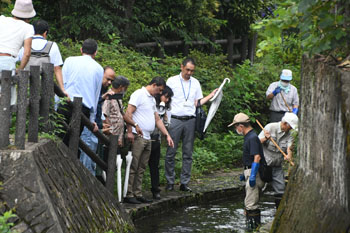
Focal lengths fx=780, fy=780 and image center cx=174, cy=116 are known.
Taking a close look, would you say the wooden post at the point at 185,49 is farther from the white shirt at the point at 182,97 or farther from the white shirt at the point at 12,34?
the white shirt at the point at 12,34

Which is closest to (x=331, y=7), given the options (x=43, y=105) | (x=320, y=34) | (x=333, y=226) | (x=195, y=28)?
(x=320, y=34)

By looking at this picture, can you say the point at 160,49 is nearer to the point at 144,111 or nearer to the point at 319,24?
the point at 144,111

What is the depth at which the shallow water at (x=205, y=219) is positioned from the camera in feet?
33.2

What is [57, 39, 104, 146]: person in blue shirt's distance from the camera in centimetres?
934

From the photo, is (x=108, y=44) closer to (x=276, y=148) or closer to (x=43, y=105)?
(x=276, y=148)

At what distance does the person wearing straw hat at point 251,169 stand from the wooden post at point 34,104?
3.14m

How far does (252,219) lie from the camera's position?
9938 millimetres

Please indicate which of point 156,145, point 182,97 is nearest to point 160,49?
point 182,97

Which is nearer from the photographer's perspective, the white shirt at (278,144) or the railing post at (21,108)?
the railing post at (21,108)

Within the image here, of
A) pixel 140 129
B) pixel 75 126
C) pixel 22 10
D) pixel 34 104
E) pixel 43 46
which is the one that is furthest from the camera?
pixel 140 129

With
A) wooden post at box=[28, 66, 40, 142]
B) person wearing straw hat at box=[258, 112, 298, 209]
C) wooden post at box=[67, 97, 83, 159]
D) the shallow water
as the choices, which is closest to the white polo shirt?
the shallow water

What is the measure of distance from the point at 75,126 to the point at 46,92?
100 cm

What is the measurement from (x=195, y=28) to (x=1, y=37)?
12.3 m

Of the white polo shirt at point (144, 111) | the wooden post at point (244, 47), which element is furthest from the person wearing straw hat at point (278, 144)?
the wooden post at point (244, 47)
